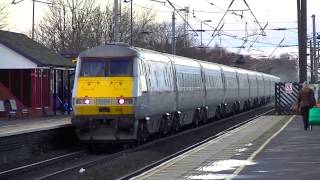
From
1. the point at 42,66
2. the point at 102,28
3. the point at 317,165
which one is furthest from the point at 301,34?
the point at 102,28

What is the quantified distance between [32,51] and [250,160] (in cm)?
2701

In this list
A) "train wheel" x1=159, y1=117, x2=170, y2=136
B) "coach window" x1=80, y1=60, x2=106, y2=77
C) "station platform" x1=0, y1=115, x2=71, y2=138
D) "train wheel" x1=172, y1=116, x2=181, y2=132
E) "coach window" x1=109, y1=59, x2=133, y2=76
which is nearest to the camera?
"station platform" x1=0, y1=115, x2=71, y2=138

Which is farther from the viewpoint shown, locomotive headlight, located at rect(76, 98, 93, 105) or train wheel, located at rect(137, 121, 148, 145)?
train wheel, located at rect(137, 121, 148, 145)

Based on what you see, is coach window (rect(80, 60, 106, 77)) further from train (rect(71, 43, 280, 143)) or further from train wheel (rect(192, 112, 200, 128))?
train wheel (rect(192, 112, 200, 128))

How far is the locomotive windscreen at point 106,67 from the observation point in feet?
65.9

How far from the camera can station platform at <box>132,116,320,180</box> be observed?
12.1m

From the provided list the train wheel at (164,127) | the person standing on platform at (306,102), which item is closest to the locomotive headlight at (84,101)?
the train wheel at (164,127)

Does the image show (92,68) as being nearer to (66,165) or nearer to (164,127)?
(66,165)

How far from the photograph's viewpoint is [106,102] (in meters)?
19.4

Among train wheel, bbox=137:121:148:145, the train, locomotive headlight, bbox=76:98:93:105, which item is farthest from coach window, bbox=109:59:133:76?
train wheel, bbox=137:121:148:145

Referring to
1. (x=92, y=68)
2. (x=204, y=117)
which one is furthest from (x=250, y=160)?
(x=204, y=117)

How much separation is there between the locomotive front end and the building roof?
17138 millimetres

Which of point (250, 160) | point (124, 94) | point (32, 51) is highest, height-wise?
point (32, 51)

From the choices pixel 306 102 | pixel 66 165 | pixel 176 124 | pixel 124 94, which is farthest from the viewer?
pixel 176 124
